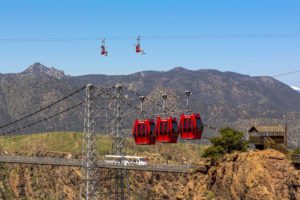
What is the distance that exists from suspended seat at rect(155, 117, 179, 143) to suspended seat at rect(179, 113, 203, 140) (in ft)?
4.39

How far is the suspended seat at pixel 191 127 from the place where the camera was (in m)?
85.2

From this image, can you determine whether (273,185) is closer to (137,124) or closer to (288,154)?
(288,154)

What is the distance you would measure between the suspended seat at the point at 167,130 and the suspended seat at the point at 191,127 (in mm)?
1337

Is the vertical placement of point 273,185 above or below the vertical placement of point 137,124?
below

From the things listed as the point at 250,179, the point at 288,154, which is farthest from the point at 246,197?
the point at 288,154

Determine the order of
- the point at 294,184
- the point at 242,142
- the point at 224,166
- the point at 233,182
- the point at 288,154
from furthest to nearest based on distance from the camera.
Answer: the point at 242,142
the point at 224,166
the point at 233,182
the point at 288,154
the point at 294,184

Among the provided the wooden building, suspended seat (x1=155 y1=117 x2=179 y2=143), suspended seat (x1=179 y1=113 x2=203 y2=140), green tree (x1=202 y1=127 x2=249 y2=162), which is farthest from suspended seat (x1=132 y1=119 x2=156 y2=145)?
green tree (x1=202 y1=127 x2=249 y2=162)

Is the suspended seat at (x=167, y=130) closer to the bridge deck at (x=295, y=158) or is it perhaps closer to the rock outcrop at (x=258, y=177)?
the rock outcrop at (x=258, y=177)

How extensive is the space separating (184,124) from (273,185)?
17375 mm

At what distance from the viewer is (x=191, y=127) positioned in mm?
85500

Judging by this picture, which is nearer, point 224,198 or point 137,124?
point 137,124

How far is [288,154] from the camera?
8788 cm

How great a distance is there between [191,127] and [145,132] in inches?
348

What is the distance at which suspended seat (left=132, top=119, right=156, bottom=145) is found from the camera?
3526 inches
